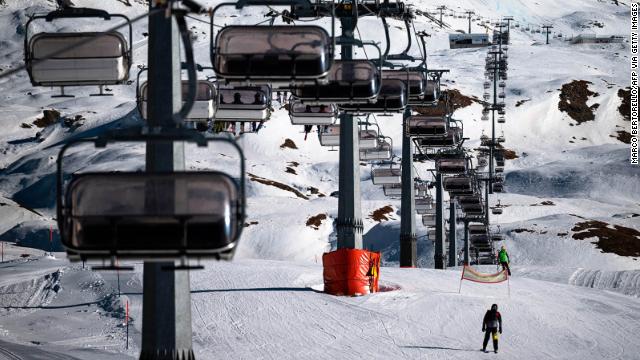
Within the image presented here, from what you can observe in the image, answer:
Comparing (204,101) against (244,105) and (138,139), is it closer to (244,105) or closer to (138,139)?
(244,105)

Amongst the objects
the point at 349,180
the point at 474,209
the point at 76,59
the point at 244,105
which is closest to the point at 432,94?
the point at 349,180

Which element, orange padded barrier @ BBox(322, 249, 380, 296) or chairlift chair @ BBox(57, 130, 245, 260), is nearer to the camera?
chairlift chair @ BBox(57, 130, 245, 260)

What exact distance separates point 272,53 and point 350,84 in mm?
3934

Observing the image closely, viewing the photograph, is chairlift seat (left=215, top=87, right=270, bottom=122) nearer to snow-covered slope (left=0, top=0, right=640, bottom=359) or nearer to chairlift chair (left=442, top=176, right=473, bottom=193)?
snow-covered slope (left=0, top=0, right=640, bottom=359)

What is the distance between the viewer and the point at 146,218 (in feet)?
32.0

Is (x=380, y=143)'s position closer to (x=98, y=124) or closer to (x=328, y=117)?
(x=328, y=117)

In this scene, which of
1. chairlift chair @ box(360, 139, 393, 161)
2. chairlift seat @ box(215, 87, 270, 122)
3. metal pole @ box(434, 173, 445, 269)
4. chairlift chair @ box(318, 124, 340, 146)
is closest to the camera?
chairlift seat @ box(215, 87, 270, 122)

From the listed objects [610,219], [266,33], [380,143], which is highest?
[266,33]

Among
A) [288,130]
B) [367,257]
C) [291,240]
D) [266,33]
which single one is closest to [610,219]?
[291,240]

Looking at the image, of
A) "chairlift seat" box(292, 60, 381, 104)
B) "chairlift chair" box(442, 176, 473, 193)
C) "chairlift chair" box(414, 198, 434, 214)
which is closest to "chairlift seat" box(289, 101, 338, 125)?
"chairlift seat" box(292, 60, 381, 104)

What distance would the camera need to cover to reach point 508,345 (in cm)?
2862

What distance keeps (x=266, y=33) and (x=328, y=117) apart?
46.1 feet

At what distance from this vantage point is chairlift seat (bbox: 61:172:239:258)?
384 inches

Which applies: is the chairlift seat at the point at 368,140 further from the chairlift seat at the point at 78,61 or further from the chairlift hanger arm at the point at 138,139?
the chairlift hanger arm at the point at 138,139
